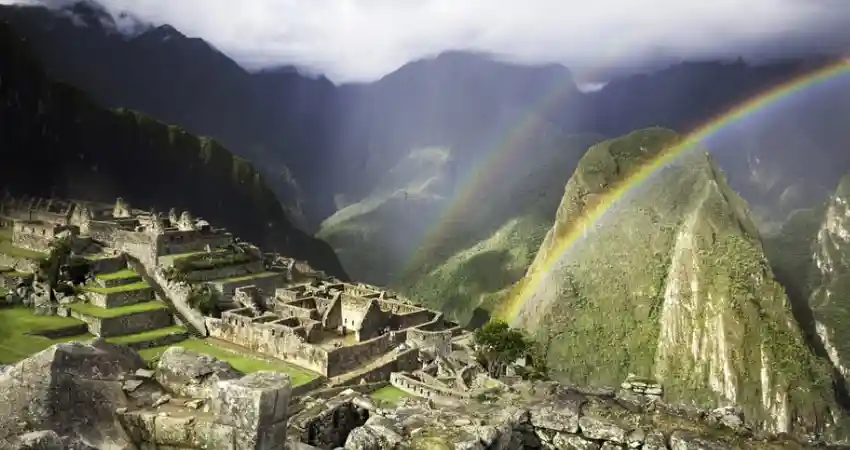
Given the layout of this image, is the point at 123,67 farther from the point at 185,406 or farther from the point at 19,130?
the point at 185,406

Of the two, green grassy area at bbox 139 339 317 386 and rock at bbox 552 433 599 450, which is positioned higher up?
rock at bbox 552 433 599 450

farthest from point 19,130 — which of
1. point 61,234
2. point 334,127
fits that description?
point 334,127

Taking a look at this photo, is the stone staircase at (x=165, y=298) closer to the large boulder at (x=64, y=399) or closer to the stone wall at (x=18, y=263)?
the stone wall at (x=18, y=263)

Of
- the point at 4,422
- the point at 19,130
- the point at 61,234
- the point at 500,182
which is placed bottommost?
the point at 4,422

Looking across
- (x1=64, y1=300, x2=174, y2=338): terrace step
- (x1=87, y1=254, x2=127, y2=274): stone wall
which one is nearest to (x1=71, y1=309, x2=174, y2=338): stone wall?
(x1=64, y1=300, x2=174, y2=338): terrace step

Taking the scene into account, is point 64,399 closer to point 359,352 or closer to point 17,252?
point 359,352

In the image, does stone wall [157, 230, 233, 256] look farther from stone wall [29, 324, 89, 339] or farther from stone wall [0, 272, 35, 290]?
stone wall [29, 324, 89, 339]
